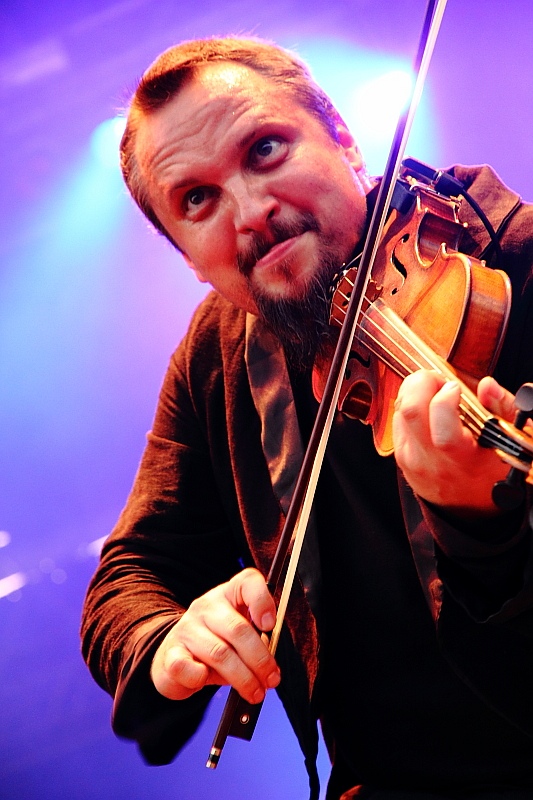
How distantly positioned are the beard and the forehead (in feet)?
0.72

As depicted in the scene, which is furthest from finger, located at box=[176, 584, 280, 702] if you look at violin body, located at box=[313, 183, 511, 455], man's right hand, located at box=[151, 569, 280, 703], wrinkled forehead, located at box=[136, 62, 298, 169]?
wrinkled forehead, located at box=[136, 62, 298, 169]

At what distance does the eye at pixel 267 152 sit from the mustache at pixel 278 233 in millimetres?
127

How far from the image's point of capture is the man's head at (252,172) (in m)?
1.39

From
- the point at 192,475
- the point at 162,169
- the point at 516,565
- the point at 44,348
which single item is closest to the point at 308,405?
the point at 192,475

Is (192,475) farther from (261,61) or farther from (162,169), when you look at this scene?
(261,61)

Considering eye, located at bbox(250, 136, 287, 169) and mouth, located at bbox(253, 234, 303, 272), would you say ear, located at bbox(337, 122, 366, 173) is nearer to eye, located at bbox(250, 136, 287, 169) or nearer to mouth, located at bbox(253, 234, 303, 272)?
eye, located at bbox(250, 136, 287, 169)

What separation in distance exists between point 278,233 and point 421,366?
0.51 metres

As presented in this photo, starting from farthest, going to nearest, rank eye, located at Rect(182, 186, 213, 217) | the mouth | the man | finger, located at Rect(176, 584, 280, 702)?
eye, located at Rect(182, 186, 213, 217)
the mouth
the man
finger, located at Rect(176, 584, 280, 702)

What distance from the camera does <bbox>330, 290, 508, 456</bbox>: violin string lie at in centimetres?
79

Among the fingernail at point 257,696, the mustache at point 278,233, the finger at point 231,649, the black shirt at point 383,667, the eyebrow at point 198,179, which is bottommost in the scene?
the black shirt at point 383,667

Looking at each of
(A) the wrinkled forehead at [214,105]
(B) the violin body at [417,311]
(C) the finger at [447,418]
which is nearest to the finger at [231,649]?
(B) the violin body at [417,311]

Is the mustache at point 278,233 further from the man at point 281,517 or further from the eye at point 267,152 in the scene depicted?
the eye at point 267,152

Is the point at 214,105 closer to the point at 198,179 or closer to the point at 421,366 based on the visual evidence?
the point at 198,179

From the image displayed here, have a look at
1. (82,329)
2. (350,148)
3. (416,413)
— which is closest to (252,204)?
(350,148)
